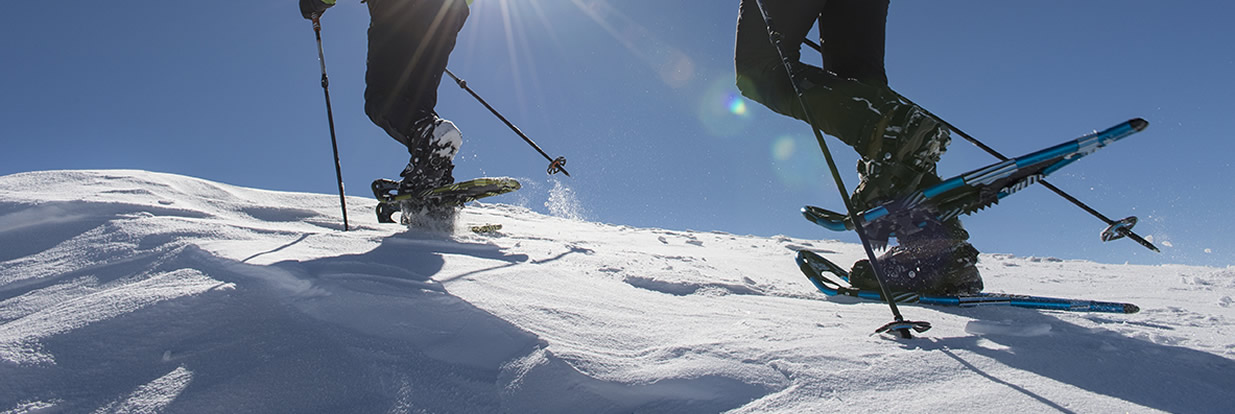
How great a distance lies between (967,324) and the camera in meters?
→ 1.52

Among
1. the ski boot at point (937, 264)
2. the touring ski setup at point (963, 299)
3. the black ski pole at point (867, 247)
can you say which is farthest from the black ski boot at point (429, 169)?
the ski boot at point (937, 264)

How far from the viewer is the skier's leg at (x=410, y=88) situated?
315 cm

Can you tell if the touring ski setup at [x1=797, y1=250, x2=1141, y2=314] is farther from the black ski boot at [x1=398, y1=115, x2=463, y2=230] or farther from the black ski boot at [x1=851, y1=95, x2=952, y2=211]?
the black ski boot at [x1=398, y1=115, x2=463, y2=230]

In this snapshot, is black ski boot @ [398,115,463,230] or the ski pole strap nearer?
black ski boot @ [398,115,463,230]

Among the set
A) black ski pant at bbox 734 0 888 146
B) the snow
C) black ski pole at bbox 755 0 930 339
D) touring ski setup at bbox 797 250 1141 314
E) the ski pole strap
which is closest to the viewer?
the snow

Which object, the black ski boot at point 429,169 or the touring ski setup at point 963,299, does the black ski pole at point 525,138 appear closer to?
the black ski boot at point 429,169

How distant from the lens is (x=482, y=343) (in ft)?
3.71

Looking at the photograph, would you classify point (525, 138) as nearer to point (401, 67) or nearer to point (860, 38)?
point (401, 67)

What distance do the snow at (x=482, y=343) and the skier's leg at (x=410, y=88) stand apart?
122 centimetres

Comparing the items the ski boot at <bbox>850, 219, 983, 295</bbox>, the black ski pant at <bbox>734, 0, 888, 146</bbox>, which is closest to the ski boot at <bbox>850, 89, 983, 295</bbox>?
the ski boot at <bbox>850, 219, 983, 295</bbox>

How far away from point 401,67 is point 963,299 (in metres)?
3.04

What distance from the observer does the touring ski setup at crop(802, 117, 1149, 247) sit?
1.67 metres

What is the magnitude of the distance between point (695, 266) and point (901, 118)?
1.28 metres

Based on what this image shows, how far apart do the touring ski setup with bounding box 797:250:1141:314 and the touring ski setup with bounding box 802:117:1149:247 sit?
182mm
